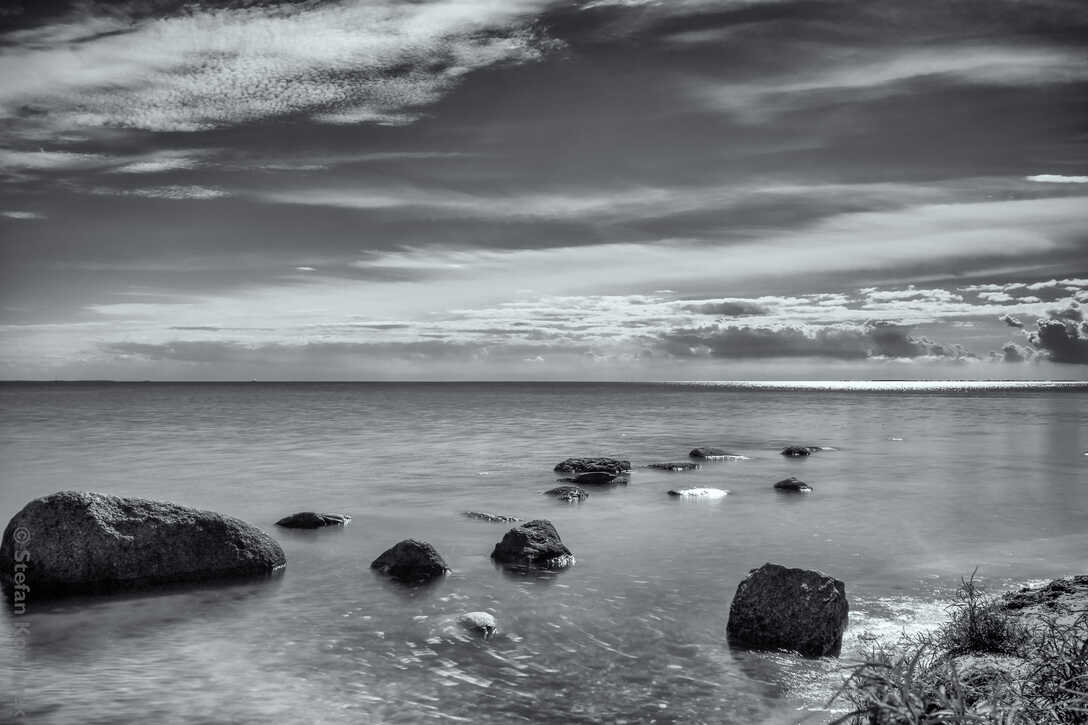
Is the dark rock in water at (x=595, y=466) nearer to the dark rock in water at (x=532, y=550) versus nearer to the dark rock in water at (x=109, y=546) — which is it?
the dark rock in water at (x=532, y=550)

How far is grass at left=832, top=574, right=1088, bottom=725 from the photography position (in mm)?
4000

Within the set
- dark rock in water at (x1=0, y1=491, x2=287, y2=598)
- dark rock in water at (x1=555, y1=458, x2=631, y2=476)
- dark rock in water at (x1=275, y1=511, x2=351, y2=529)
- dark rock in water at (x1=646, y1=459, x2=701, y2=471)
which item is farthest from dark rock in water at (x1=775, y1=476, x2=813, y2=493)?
dark rock in water at (x1=0, y1=491, x2=287, y2=598)

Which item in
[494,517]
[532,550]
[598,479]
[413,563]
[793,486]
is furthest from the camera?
[598,479]

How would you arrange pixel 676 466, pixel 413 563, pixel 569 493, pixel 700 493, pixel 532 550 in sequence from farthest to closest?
pixel 676 466 < pixel 700 493 < pixel 569 493 < pixel 532 550 < pixel 413 563

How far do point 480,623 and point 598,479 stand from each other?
18.1m

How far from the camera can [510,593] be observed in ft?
45.9

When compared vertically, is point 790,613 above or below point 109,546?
below

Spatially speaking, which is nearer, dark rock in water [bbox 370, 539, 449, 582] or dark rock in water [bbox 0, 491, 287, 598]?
dark rock in water [bbox 0, 491, 287, 598]

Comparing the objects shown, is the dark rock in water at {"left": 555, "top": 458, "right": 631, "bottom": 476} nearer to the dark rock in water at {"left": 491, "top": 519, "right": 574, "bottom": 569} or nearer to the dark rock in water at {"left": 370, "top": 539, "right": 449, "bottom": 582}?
the dark rock in water at {"left": 491, "top": 519, "right": 574, "bottom": 569}

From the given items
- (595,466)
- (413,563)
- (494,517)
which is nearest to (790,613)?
(413,563)

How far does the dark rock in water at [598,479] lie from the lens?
2956 cm

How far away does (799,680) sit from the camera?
9.79m

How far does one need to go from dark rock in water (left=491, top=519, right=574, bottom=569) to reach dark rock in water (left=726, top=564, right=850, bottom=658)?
5.27 metres

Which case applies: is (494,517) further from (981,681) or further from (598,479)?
(981,681)
